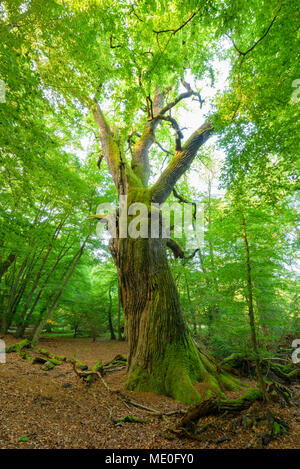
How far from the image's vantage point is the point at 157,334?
373 cm

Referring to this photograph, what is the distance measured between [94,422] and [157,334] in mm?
1521

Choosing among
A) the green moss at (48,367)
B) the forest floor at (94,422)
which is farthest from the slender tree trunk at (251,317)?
the green moss at (48,367)

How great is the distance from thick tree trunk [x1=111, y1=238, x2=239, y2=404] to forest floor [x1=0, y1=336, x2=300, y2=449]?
0.26m

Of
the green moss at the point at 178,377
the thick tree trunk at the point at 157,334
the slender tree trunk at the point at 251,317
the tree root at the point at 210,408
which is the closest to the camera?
the tree root at the point at 210,408

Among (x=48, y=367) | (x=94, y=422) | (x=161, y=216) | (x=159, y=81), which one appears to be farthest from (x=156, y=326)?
(x=159, y=81)

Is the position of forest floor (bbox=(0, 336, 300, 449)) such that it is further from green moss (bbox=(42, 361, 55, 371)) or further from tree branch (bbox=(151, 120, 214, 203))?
tree branch (bbox=(151, 120, 214, 203))

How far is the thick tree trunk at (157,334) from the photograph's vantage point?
350 cm

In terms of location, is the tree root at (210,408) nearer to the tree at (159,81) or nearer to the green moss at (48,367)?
the tree at (159,81)

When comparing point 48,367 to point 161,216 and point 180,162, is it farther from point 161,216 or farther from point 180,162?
point 180,162

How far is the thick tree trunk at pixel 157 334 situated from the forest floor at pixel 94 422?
10.3 inches

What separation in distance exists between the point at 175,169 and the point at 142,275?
271 cm

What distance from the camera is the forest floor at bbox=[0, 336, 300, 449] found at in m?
2.11

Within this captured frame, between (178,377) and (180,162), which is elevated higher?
(180,162)

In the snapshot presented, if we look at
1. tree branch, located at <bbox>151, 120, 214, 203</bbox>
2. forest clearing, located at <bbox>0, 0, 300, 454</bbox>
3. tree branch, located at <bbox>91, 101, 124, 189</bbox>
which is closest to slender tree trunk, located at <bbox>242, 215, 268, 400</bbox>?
forest clearing, located at <bbox>0, 0, 300, 454</bbox>
